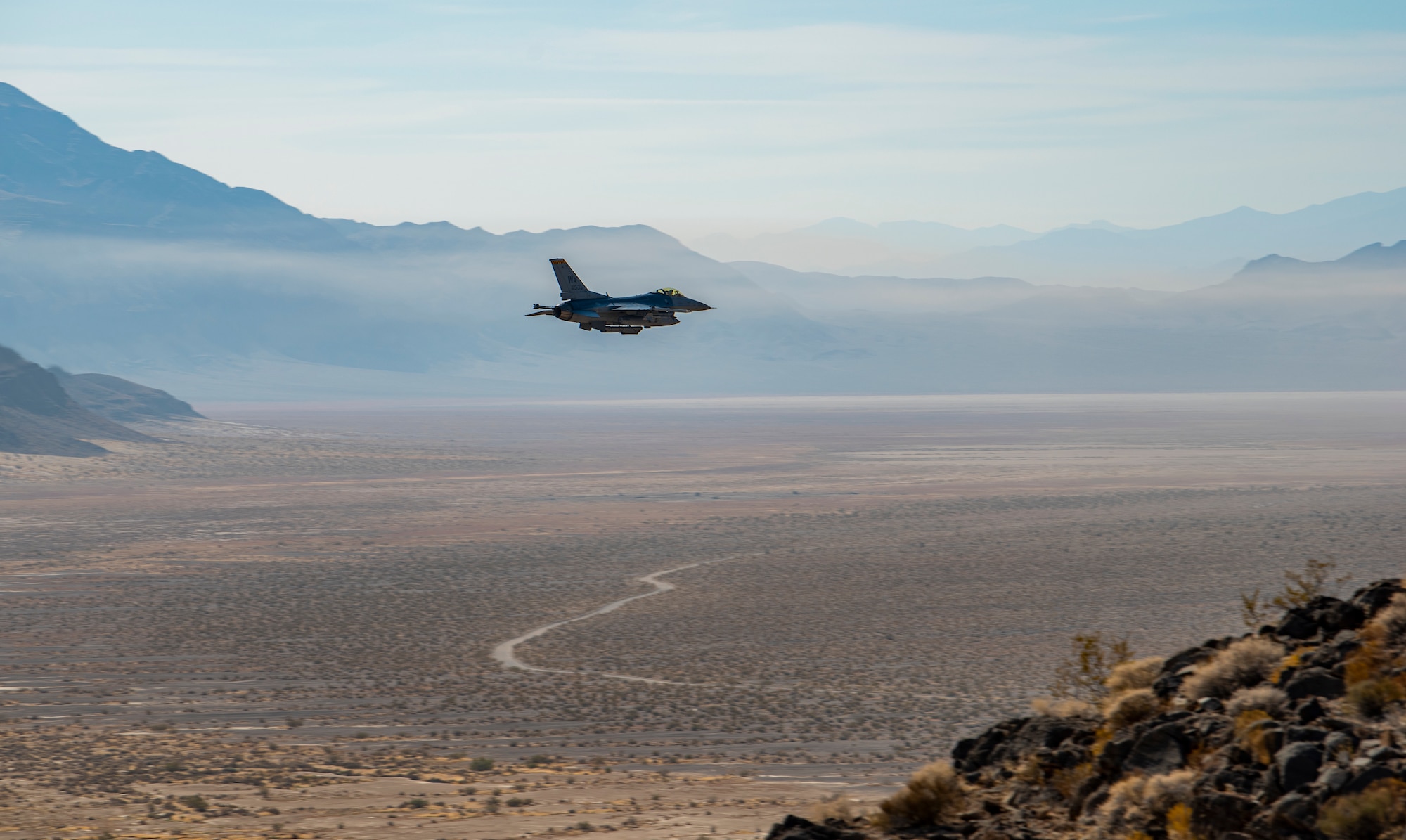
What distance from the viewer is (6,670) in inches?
1550

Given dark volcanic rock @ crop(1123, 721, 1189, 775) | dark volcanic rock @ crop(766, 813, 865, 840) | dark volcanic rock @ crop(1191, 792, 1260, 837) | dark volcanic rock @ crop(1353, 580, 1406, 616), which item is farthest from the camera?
dark volcanic rock @ crop(1353, 580, 1406, 616)

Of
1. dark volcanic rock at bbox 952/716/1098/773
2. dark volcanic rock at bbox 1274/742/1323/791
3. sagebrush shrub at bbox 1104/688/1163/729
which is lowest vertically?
dark volcanic rock at bbox 952/716/1098/773

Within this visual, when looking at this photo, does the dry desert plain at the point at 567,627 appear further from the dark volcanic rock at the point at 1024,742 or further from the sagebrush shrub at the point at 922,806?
the sagebrush shrub at the point at 922,806

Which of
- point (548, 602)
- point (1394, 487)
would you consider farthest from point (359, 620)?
point (1394, 487)

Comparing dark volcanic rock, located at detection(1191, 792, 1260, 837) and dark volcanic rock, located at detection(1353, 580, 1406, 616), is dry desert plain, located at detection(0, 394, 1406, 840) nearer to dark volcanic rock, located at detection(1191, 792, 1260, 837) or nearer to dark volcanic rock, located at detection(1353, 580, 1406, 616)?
dark volcanic rock, located at detection(1353, 580, 1406, 616)

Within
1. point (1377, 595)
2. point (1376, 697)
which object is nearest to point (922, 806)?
point (1376, 697)

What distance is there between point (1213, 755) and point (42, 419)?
160 meters

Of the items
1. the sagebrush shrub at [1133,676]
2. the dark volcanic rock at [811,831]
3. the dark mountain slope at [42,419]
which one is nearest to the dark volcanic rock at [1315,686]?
the sagebrush shrub at [1133,676]

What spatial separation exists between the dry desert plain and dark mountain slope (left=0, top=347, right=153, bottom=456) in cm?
2436

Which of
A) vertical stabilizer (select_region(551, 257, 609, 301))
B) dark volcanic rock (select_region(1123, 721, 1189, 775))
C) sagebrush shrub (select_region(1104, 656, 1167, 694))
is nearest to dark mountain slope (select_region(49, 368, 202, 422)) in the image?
vertical stabilizer (select_region(551, 257, 609, 301))

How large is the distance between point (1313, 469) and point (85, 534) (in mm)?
104996

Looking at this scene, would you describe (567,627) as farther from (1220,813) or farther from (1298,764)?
(1298,764)

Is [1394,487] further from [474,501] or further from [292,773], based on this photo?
[292,773]

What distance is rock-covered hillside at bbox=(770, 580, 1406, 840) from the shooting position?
40.1 ft
